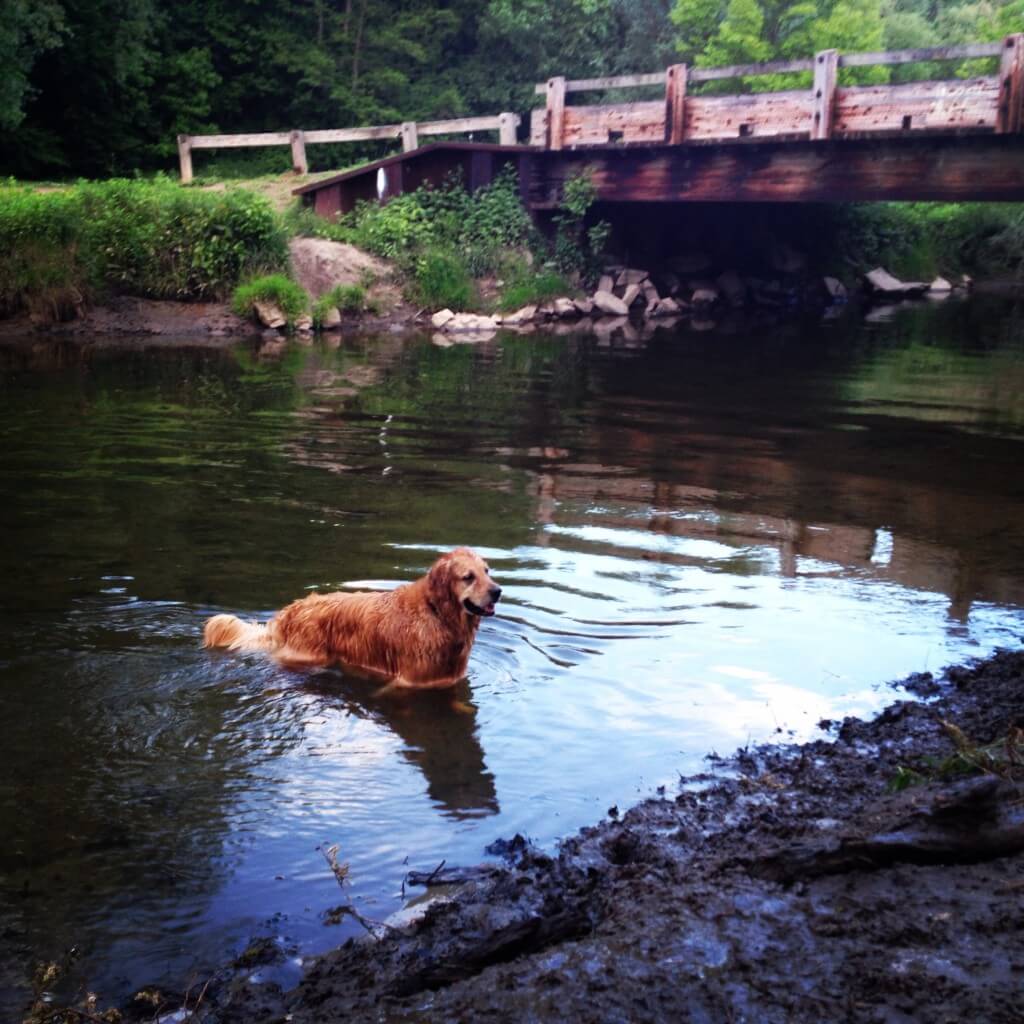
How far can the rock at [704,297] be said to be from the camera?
103ft

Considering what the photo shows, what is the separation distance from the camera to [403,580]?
8.49 metres

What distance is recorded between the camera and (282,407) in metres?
15.6

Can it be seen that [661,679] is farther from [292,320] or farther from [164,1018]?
[292,320]

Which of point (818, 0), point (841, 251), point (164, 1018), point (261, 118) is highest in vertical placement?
point (818, 0)

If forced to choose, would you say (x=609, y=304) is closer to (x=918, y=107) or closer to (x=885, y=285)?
(x=918, y=107)

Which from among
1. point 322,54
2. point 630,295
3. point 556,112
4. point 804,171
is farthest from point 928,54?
point 322,54

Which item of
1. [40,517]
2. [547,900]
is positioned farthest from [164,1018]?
[40,517]

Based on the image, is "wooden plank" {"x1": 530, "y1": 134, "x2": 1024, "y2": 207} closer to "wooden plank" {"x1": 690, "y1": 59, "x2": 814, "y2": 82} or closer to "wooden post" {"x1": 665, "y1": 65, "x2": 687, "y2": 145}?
"wooden post" {"x1": 665, "y1": 65, "x2": 687, "y2": 145}

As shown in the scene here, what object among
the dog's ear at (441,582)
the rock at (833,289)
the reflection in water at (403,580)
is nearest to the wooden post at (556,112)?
the rock at (833,289)

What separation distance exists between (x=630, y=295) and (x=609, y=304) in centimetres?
81

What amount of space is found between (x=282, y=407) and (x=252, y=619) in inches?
321

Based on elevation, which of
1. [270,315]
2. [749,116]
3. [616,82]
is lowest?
[270,315]

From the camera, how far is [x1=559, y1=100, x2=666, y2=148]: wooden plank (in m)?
25.4

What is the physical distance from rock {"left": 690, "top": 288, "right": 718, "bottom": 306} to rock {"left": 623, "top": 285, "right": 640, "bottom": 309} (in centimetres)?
223
